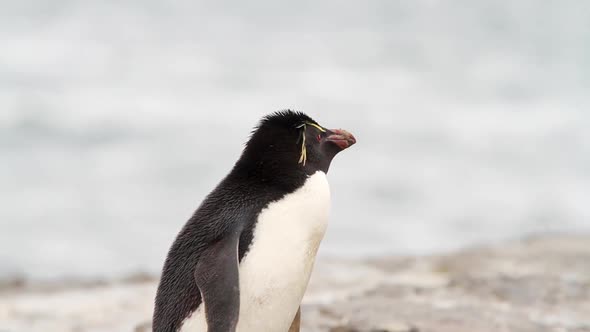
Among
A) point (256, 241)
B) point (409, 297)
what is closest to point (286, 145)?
point (256, 241)

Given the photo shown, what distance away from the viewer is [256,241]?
335 cm

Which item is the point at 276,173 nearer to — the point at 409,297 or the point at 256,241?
the point at 256,241

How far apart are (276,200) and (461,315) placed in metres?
1.82

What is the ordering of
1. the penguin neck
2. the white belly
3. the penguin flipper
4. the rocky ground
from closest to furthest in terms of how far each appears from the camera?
the penguin flipper
the white belly
the penguin neck
the rocky ground

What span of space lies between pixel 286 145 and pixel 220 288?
22.9 inches

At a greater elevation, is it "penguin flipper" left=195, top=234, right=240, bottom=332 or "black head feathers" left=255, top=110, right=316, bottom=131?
"black head feathers" left=255, top=110, right=316, bottom=131

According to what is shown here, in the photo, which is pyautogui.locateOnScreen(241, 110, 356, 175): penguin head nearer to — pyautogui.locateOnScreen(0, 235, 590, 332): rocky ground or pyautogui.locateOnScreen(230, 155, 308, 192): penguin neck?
pyautogui.locateOnScreen(230, 155, 308, 192): penguin neck

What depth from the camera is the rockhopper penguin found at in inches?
127

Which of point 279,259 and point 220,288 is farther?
point 279,259

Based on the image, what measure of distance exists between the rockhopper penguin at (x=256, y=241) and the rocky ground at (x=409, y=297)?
4.13 feet

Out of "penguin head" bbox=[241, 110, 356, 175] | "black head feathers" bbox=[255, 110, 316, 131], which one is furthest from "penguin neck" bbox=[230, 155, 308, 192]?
"black head feathers" bbox=[255, 110, 316, 131]

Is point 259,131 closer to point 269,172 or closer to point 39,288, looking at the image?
point 269,172

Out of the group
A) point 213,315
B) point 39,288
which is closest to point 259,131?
point 213,315

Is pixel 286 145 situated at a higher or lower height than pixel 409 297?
lower
